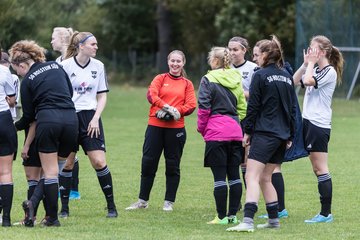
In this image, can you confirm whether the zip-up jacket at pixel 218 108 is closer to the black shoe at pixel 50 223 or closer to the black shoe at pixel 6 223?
the black shoe at pixel 50 223

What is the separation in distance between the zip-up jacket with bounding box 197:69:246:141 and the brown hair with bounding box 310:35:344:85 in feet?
3.33

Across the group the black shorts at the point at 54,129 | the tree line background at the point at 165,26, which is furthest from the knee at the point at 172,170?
the tree line background at the point at 165,26

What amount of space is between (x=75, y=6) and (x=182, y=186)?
164 feet

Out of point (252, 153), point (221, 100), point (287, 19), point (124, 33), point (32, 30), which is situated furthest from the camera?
point (124, 33)

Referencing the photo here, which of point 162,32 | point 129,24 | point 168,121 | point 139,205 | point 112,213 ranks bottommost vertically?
point 162,32

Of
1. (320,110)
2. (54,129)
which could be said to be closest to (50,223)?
(54,129)

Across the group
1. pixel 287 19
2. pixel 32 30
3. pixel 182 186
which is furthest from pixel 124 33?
pixel 182 186

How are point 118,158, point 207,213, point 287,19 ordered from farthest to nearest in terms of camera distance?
point 287,19 < point 118,158 < point 207,213

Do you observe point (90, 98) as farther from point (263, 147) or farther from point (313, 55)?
point (313, 55)

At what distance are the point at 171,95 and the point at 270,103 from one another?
209 centimetres

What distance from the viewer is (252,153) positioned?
32.3ft

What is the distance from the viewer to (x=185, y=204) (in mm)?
12266

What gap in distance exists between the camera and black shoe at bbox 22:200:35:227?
10041mm

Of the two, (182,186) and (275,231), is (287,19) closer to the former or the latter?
(182,186)
